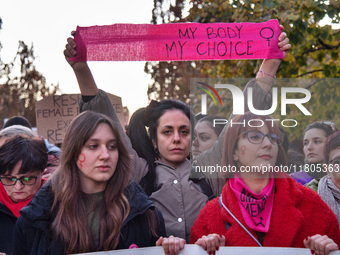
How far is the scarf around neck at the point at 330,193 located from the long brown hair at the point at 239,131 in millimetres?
366

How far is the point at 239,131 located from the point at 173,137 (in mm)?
436

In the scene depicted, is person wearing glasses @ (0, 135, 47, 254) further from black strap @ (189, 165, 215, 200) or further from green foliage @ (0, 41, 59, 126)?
green foliage @ (0, 41, 59, 126)

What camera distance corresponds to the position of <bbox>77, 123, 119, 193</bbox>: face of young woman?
3438 millimetres

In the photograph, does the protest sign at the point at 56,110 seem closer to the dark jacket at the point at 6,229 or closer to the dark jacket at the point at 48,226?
the dark jacket at the point at 6,229

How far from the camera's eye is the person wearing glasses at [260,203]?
3.39m

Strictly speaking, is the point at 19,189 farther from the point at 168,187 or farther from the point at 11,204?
the point at 168,187

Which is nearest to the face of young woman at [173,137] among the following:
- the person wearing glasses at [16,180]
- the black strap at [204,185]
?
the black strap at [204,185]

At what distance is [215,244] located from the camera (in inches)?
126

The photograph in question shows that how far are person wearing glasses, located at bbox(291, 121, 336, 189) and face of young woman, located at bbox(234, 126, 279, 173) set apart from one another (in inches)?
8.3

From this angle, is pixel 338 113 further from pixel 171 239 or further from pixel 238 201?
pixel 171 239

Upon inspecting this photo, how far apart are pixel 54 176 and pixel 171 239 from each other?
77 centimetres

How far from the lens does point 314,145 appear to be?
3719mm

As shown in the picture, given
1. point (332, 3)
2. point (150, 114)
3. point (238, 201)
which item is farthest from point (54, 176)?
point (332, 3)

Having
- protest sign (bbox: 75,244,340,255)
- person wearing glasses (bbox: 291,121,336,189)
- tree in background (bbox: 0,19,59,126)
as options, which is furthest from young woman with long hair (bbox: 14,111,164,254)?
tree in background (bbox: 0,19,59,126)
